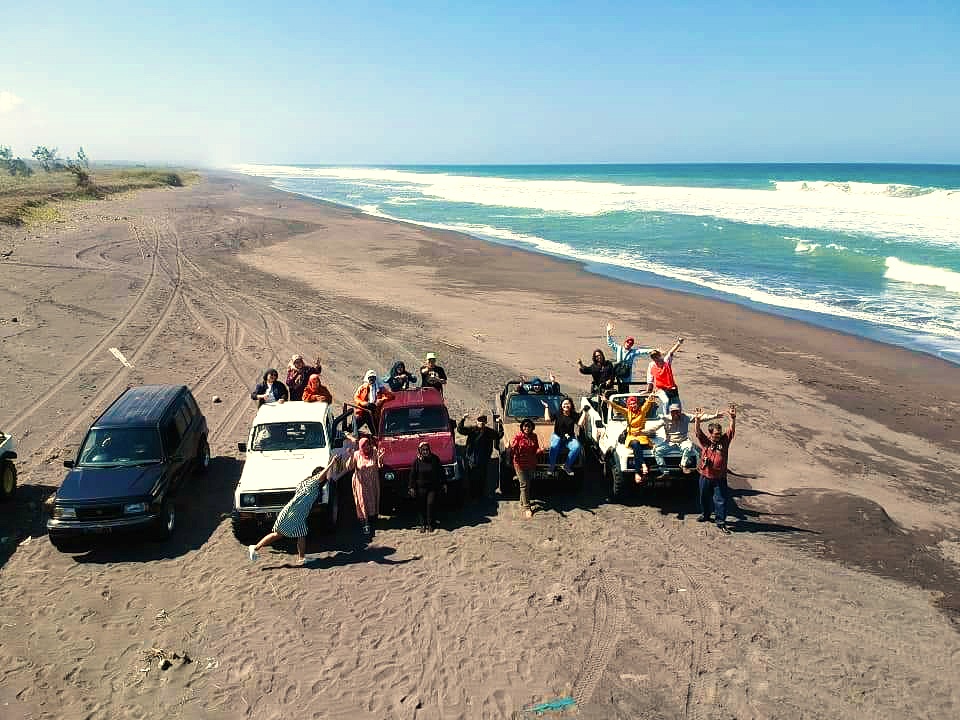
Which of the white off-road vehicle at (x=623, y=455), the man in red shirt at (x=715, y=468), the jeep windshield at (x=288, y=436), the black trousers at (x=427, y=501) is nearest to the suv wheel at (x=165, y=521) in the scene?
the jeep windshield at (x=288, y=436)

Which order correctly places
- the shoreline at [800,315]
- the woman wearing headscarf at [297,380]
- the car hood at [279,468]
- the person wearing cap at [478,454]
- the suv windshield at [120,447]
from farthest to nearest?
the shoreline at [800,315]
the woman wearing headscarf at [297,380]
the person wearing cap at [478,454]
the suv windshield at [120,447]
the car hood at [279,468]

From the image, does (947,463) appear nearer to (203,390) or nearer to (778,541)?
(778,541)

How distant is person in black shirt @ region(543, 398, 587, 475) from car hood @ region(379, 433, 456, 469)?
5.48 ft

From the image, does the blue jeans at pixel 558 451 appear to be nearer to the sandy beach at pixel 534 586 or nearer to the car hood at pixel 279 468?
the sandy beach at pixel 534 586

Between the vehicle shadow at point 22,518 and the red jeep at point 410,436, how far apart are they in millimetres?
5300

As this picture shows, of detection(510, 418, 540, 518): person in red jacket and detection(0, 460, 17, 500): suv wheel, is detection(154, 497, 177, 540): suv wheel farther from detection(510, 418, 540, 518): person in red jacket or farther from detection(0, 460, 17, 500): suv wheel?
detection(510, 418, 540, 518): person in red jacket

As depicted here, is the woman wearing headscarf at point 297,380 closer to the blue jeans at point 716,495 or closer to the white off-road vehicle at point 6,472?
the white off-road vehicle at point 6,472

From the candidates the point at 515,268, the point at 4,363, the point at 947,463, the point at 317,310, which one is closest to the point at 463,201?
the point at 515,268

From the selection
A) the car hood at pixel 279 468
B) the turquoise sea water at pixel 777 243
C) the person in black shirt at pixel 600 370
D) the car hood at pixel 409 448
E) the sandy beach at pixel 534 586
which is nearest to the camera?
the sandy beach at pixel 534 586

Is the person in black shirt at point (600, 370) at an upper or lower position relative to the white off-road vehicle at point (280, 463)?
upper

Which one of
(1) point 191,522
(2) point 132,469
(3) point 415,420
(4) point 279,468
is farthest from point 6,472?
(3) point 415,420

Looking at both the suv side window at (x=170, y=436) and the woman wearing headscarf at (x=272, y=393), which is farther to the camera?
the woman wearing headscarf at (x=272, y=393)

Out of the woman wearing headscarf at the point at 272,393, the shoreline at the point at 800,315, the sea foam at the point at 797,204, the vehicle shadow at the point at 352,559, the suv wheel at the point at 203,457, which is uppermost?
the sea foam at the point at 797,204

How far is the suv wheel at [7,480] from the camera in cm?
1005
